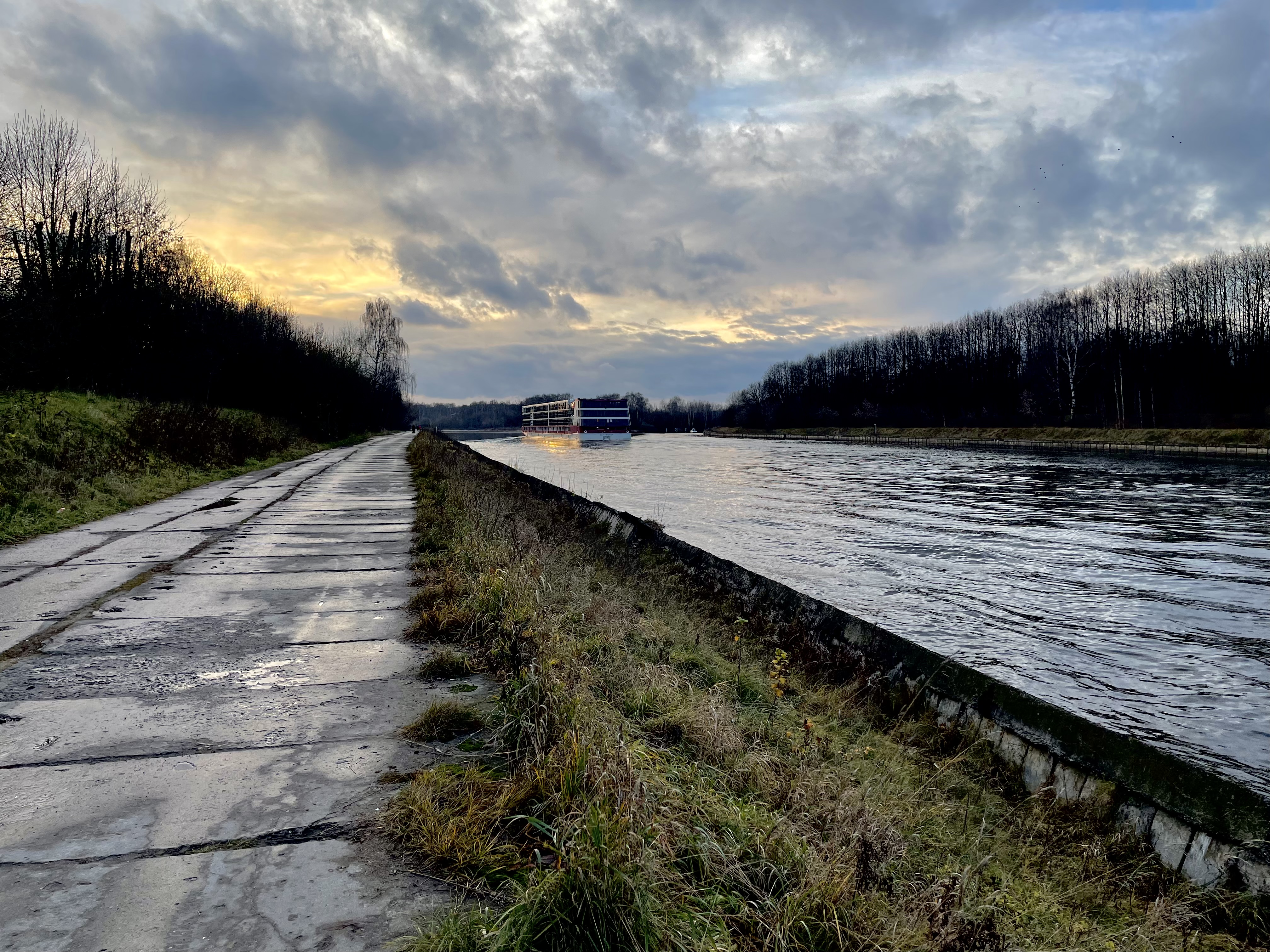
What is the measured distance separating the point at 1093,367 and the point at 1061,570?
73.1 m

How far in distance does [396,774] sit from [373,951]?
122cm

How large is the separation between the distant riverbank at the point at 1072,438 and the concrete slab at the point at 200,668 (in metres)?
48.4

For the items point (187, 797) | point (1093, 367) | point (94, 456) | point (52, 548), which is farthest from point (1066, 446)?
point (187, 797)

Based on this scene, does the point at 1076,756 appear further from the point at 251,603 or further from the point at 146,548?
the point at 146,548

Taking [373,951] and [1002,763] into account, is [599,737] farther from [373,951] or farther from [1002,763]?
[1002,763]

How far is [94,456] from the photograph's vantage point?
16.1 m

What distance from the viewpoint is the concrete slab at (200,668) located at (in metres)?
4.66

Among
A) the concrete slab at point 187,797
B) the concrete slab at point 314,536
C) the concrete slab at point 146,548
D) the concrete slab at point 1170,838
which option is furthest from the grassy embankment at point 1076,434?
the concrete slab at point 187,797

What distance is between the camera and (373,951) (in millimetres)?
2309

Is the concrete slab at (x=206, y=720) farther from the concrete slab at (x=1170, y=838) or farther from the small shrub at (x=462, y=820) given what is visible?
the concrete slab at (x=1170, y=838)

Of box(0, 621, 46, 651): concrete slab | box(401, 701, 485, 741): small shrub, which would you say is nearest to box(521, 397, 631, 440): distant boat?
box(0, 621, 46, 651): concrete slab

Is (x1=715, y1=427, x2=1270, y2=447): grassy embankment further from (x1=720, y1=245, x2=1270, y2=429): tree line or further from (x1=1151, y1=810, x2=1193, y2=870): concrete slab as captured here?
(x1=1151, y1=810, x2=1193, y2=870): concrete slab

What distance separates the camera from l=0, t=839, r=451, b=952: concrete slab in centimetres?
233

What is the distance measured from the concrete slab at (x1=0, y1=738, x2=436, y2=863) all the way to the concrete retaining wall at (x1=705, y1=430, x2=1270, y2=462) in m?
45.7
